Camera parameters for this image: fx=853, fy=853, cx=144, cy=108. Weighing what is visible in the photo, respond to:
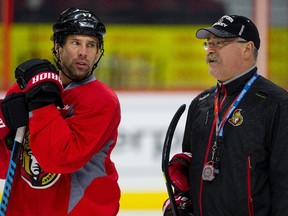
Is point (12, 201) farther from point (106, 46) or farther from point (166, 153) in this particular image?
point (106, 46)

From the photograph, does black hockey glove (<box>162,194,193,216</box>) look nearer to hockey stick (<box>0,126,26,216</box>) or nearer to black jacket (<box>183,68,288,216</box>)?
black jacket (<box>183,68,288,216</box>)

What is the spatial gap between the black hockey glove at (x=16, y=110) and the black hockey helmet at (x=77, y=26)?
26 cm

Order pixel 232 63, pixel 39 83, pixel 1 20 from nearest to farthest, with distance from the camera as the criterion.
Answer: pixel 39 83
pixel 232 63
pixel 1 20

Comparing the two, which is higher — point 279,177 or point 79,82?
point 79,82

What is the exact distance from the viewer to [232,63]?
2.48 m

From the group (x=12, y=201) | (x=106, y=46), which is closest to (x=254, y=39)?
(x=12, y=201)

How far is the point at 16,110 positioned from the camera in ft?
7.72

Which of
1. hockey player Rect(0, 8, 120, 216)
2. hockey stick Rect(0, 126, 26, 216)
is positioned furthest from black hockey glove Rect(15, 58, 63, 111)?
hockey stick Rect(0, 126, 26, 216)

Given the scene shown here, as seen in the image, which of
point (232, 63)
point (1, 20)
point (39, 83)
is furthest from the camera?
point (1, 20)

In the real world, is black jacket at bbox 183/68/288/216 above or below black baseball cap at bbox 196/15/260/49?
below

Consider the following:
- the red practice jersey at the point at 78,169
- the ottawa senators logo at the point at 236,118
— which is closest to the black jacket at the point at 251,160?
the ottawa senators logo at the point at 236,118

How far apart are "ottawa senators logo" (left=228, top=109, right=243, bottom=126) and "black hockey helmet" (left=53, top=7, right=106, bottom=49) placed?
464 millimetres

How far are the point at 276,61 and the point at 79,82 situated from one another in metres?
2.96

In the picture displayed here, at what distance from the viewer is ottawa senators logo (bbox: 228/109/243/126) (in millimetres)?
2404
